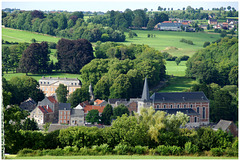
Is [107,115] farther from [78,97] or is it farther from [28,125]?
[28,125]

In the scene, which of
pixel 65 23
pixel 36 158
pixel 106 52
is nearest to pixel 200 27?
pixel 65 23

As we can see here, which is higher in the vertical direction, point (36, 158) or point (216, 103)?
point (36, 158)

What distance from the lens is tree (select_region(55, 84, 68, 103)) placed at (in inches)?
3088

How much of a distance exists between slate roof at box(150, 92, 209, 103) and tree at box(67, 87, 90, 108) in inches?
338

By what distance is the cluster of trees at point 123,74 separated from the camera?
79688 mm

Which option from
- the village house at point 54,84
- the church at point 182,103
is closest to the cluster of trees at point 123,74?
the village house at point 54,84

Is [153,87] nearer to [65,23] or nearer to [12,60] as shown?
[12,60]

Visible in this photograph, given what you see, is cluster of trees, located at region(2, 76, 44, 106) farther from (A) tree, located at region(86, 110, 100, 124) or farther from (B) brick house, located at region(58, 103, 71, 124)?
(A) tree, located at region(86, 110, 100, 124)

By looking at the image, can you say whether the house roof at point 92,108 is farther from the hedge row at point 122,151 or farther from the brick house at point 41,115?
the hedge row at point 122,151

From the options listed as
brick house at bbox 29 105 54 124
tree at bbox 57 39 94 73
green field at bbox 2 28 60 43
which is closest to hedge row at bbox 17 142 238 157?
brick house at bbox 29 105 54 124

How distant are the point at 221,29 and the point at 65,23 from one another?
37.4 metres

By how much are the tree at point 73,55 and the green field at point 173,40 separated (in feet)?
65.9

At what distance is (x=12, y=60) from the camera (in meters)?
99.1

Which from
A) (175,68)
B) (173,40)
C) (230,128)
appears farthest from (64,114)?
(173,40)
